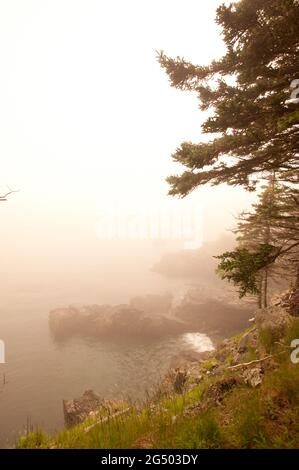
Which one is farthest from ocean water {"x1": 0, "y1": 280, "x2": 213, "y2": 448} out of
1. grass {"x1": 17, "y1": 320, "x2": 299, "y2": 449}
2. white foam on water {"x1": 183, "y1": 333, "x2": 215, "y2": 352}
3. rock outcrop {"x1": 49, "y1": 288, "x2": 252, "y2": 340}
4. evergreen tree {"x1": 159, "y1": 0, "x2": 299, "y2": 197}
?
evergreen tree {"x1": 159, "y1": 0, "x2": 299, "y2": 197}

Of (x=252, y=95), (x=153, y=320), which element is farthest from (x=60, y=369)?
(x=252, y=95)

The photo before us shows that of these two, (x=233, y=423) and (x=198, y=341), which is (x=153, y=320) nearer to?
(x=198, y=341)

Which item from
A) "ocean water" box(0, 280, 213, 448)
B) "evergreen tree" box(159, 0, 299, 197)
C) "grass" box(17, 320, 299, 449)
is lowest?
"ocean water" box(0, 280, 213, 448)

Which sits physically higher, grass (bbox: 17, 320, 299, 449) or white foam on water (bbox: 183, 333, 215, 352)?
grass (bbox: 17, 320, 299, 449)

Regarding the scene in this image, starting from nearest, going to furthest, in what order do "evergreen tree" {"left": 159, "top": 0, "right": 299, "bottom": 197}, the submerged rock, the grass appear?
1. the grass
2. "evergreen tree" {"left": 159, "top": 0, "right": 299, "bottom": 197}
3. the submerged rock

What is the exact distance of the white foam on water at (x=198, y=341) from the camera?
1224 inches

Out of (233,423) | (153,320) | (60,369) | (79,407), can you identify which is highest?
(233,423)

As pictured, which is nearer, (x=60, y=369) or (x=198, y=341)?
Answer: (x=60, y=369)

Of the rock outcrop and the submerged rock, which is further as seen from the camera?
the rock outcrop

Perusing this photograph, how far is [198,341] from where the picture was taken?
1318 inches

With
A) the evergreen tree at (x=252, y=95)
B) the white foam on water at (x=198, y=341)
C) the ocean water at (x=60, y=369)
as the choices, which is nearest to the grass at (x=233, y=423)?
the evergreen tree at (x=252, y=95)

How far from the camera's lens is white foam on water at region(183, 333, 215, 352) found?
31.1 metres

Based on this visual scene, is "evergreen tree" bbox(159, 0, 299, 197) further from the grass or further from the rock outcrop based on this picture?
the rock outcrop

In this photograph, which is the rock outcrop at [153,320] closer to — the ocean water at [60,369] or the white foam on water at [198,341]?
the white foam on water at [198,341]
